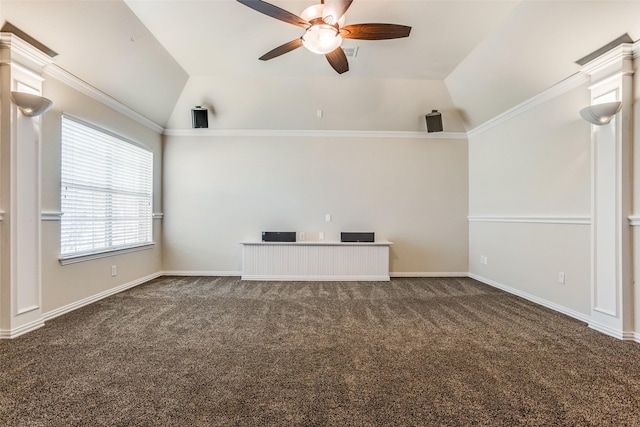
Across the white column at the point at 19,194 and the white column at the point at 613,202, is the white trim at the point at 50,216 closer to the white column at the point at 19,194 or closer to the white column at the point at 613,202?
the white column at the point at 19,194

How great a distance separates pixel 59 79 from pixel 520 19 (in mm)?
4657

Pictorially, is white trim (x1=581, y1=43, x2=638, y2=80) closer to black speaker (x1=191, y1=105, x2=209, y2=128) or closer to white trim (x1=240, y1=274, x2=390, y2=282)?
white trim (x1=240, y1=274, x2=390, y2=282)

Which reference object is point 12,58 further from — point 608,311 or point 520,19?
point 608,311

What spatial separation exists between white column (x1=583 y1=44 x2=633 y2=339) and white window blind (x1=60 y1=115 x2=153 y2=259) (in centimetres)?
528

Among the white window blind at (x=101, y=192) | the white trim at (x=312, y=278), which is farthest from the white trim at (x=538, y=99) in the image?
the white window blind at (x=101, y=192)

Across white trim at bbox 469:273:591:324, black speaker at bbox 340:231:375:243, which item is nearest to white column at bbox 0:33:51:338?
black speaker at bbox 340:231:375:243

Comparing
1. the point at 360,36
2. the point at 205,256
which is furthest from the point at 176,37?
the point at 205,256

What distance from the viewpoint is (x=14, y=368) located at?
71.0 inches

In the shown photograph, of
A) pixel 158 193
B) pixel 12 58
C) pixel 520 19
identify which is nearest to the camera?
pixel 12 58

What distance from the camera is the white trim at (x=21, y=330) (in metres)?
2.25

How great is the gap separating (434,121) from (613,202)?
96.6 inches

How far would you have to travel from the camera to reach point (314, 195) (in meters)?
4.65

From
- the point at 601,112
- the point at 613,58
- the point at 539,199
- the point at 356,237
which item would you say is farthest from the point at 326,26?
the point at 539,199

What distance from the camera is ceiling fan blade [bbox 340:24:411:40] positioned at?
2.13 meters
